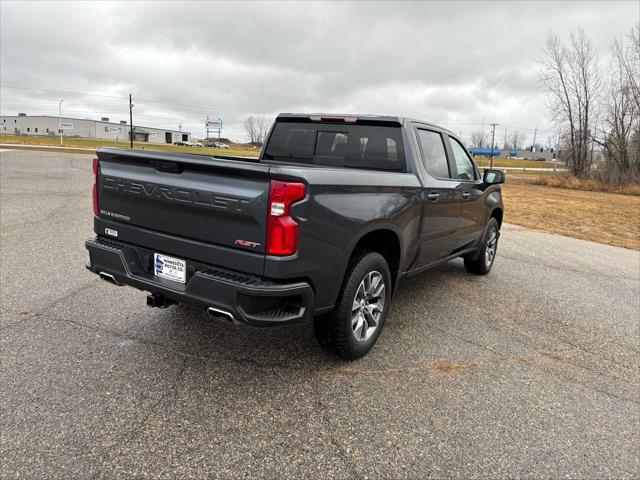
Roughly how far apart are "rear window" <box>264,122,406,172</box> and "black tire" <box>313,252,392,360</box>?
3.43 ft

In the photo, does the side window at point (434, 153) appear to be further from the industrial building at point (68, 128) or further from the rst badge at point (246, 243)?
the industrial building at point (68, 128)

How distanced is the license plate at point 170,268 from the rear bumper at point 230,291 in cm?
3

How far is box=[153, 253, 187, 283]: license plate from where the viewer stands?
290cm

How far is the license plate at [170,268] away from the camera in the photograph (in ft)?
9.52

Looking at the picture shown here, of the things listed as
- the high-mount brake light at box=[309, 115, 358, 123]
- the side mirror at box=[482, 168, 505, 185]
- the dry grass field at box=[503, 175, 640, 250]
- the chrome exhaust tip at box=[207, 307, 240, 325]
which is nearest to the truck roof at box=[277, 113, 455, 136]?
the high-mount brake light at box=[309, 115, 358, 123]

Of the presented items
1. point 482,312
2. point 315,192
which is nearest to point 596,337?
point 482,312

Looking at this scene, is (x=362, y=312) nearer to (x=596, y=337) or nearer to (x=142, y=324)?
(x=142, y=324)

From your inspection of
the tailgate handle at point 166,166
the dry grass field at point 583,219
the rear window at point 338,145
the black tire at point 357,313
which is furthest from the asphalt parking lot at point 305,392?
the dry grass field at point 583,219

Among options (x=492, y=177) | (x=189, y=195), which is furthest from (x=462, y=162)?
(x=189, y=195)

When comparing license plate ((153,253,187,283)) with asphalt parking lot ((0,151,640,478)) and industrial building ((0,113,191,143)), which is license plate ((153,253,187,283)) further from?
industrial building ((0,113,191,143))

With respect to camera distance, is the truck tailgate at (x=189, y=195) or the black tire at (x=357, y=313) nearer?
the truck tailgate at (x=189, y=195)

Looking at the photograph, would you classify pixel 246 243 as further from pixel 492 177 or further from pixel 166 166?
pixel 492 177

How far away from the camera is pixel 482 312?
4812mm

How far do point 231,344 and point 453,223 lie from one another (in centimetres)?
257
